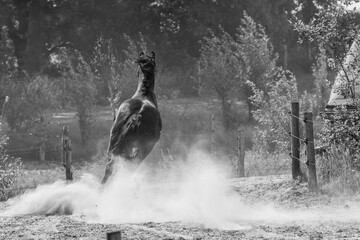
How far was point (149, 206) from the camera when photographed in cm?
1207

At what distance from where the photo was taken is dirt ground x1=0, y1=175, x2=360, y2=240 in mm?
9227

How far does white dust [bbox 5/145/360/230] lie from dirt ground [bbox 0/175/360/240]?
0.06 m

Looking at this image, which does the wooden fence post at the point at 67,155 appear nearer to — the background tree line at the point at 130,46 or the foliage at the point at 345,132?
the foliage at the point at 345,132

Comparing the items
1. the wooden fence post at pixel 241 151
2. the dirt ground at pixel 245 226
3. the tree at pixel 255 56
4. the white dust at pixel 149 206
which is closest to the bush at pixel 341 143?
the dirt ground at pixel 245 226

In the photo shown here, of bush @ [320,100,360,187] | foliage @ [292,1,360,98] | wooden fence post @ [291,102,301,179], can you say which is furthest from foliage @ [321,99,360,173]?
wooden fence post @ [291,102,301,179]

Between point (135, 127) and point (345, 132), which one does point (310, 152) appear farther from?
point (135, 127)

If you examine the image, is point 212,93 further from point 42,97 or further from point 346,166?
point 346,166

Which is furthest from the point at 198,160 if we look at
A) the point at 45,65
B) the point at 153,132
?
the point at 45,65

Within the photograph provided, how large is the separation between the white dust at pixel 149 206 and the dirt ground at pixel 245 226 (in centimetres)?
6

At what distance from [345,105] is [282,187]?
202 centimetres

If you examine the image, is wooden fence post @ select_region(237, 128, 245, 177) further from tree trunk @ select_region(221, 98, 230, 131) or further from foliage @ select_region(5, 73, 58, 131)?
foliage @ select_region(5, 73, 58, 131)

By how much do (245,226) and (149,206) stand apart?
2.59 metres

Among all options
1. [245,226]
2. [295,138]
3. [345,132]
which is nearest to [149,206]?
[245,226]

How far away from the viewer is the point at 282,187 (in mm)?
13852
